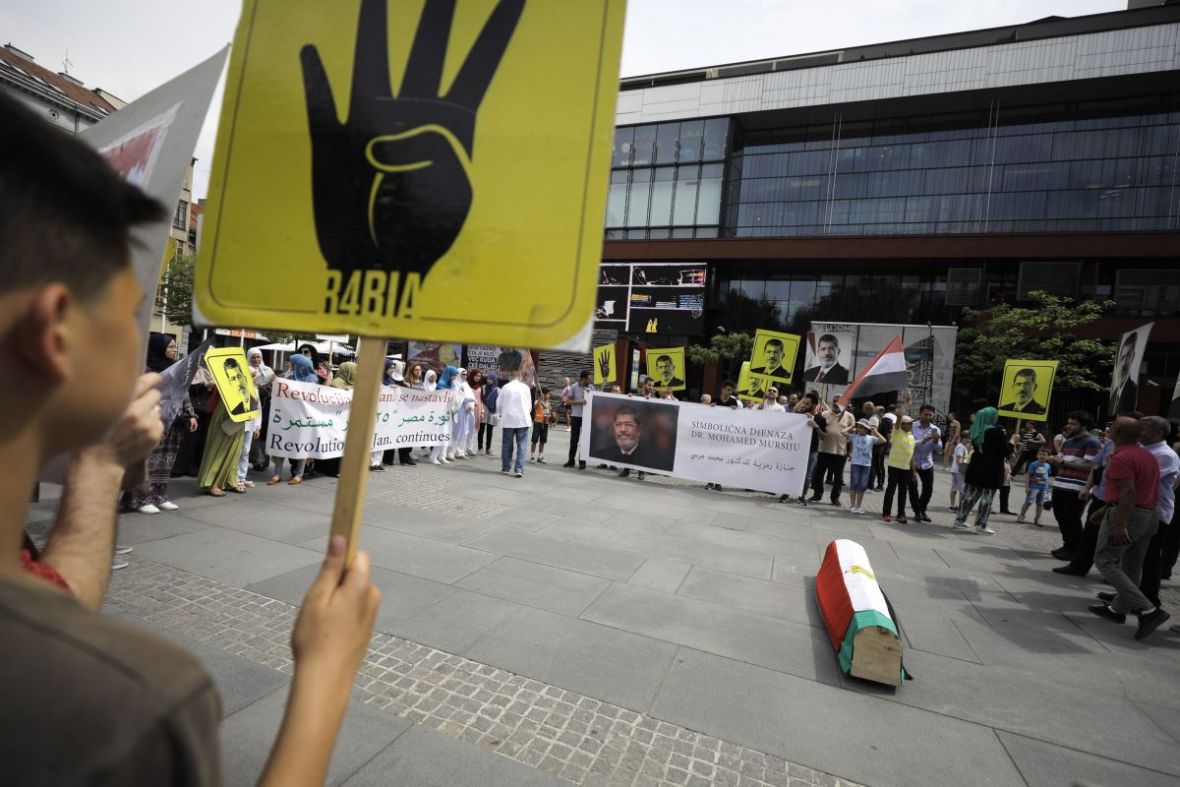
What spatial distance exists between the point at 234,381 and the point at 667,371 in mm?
8425

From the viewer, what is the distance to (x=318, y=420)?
8.36m

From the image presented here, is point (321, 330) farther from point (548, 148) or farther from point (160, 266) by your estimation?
point (548, 148)

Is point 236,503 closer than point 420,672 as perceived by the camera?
No

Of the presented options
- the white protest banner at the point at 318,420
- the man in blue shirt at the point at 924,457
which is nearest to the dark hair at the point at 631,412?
the white protest banner at the point at 318,420

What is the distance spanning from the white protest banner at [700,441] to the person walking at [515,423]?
1.80m

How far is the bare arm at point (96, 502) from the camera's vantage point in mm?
1134

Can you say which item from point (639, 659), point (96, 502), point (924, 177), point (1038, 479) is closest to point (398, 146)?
point (96, 502)

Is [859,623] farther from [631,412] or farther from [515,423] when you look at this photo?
[631,412]

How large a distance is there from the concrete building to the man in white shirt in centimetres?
2091

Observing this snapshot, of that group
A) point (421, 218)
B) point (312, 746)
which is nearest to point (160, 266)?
point (421, 218)

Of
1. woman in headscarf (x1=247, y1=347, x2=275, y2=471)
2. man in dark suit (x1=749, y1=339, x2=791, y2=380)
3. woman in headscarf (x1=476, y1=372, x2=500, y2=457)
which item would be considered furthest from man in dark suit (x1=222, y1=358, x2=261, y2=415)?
man in dark suit (x1=749, y1=339, x2=791, y2=380)

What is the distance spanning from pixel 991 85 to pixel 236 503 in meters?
35.3

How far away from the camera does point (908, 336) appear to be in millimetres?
28094

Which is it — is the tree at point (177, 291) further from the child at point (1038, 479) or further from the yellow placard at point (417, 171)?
the yellow placard at point (417, 171)
